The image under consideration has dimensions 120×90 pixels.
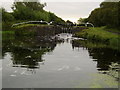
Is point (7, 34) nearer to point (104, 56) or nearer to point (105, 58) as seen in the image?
point (104, 56)

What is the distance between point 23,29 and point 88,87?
67904 millimetres

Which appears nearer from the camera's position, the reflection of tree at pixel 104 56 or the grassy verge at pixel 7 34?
the reflection of tree at pixel 104 56

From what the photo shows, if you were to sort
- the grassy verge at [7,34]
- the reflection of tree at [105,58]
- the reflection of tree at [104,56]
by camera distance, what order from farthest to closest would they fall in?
1. the grassy verge at [7,34]
2. the reflection of tree at [104,56]
3. the reflection of tree at [105,58]

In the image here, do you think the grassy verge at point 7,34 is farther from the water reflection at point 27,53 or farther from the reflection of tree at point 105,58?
the reflection of tree at point 105,58

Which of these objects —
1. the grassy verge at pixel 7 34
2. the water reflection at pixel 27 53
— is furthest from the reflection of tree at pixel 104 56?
the grassy verge at pixel 7 34

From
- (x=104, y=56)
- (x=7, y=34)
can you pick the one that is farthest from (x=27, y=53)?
(x=7, y=34)

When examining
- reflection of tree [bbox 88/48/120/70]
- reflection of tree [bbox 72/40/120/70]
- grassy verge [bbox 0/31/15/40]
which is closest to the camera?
reflection of tree [bbox 88/48/120/70]

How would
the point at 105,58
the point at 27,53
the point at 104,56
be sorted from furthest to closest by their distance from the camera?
the point at 27,53 < the point at 104,56 < the point at 105,58

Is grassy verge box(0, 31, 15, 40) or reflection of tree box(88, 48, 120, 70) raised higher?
grassy verge box(0, 31, 15, 40)

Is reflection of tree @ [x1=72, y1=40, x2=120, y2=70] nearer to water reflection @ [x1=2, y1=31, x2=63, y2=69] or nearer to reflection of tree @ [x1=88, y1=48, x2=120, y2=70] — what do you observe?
reflection of tree @ [x1=88, y1=48, x2=120, y2=70]

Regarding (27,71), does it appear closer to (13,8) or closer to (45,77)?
(45,77)

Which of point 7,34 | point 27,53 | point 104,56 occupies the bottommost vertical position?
point 104,56

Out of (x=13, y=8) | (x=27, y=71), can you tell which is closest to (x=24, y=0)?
(x=13, y=8)

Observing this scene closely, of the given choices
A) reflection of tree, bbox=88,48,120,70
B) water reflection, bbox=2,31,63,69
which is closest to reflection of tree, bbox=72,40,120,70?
reflection of tree, bbox=88,48,120,70
